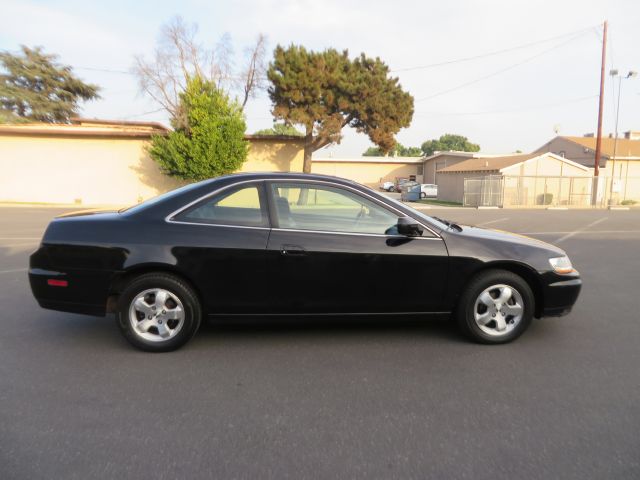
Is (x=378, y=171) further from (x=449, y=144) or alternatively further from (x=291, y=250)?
(x=449, y=144)

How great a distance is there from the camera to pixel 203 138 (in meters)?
22.5

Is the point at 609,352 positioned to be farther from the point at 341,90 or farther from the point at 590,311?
the point at 341,90

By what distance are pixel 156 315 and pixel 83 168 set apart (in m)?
24.9

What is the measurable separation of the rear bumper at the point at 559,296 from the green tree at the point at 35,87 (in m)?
46.5

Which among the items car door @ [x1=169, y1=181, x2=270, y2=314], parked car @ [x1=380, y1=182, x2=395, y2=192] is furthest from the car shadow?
parked car @ [x1=380, y1=182, x2=395, y2=192]

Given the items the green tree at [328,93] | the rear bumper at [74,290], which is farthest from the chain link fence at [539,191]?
the rear bumper at [74,290]

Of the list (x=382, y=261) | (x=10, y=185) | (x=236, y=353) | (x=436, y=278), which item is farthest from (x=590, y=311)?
→ (x=10, y=185)

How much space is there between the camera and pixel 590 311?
17.1 ft

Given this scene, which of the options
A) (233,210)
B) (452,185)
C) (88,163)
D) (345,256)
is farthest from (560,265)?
(452,185)

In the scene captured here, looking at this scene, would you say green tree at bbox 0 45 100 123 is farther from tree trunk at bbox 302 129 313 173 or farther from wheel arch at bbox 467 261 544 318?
wheel arch at bbox 467 261 544 318

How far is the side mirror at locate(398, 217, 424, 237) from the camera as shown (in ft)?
12.7

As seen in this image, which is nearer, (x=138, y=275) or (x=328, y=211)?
(x=138, y=275)

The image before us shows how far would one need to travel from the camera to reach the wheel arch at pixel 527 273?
4004 mm

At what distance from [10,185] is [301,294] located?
27472mm
